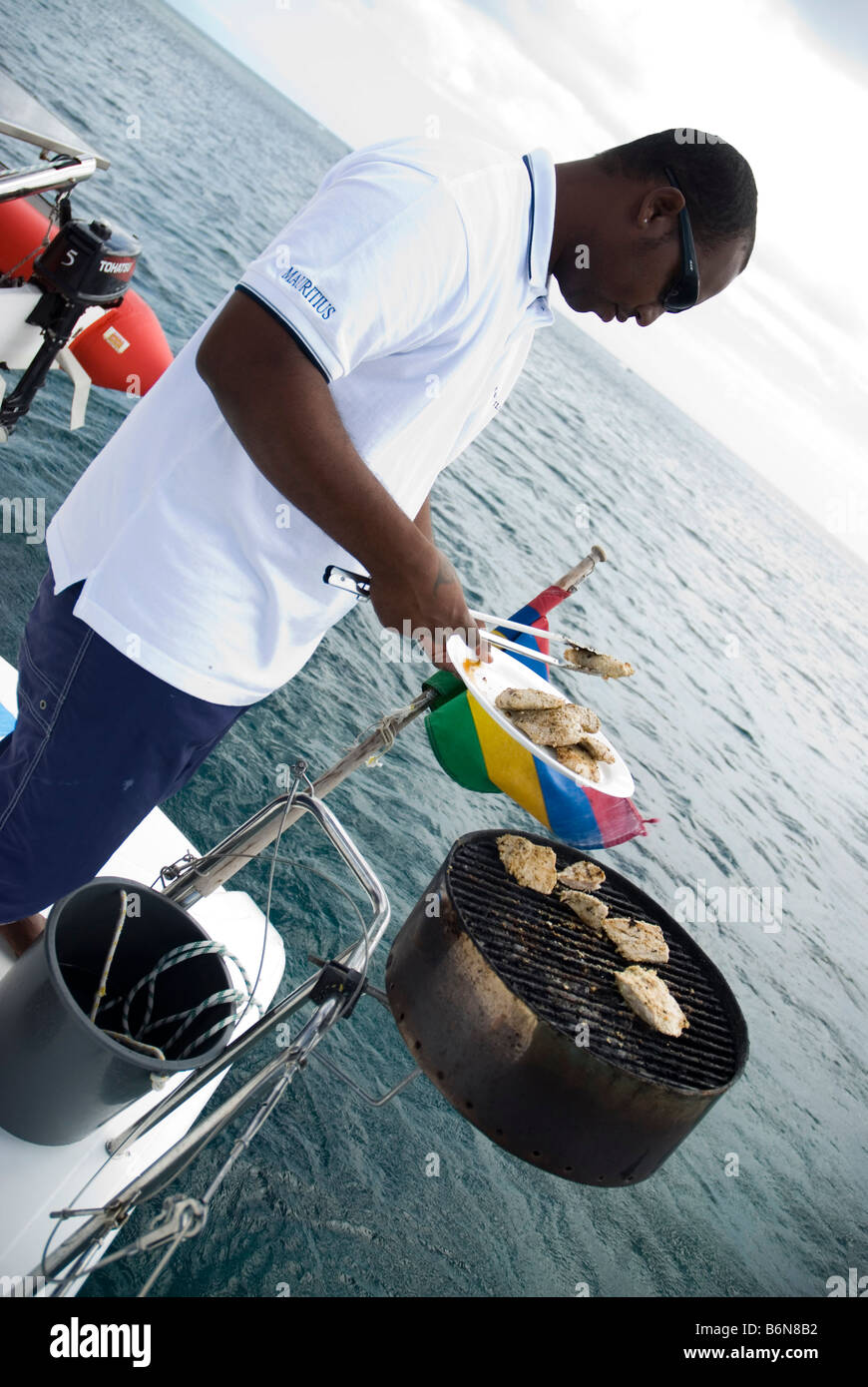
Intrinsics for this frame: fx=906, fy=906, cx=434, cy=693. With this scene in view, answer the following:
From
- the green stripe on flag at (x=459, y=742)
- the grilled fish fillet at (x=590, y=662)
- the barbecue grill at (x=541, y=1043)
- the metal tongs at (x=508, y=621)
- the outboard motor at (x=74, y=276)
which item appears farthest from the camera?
the outboard motor at (x=74, y=276)

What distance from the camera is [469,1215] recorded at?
15.8ft

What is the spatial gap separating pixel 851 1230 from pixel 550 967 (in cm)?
652

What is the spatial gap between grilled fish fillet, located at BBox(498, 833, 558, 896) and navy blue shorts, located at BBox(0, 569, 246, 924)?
1.06 m

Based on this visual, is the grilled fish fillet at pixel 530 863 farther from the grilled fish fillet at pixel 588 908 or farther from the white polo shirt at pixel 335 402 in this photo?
the white polo shirt at pixel 335 402

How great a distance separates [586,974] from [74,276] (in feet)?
20.4

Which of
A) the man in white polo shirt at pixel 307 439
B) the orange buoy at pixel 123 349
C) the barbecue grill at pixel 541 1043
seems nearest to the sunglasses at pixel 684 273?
the man in white polo shirt at pixel 307 439

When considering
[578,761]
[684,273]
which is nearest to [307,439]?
[684,273]

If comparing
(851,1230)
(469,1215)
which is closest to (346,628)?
(469,1215)

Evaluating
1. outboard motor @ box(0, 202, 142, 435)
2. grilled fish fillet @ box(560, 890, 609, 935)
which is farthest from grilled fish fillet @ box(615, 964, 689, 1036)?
outboard motor @ box(0, 202, 142, 435)

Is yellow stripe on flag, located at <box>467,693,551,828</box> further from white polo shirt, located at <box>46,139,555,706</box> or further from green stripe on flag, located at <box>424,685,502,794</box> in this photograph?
white polo shirt, located at <box>46,139,555,706</box>

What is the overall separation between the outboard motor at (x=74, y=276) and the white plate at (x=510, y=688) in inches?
209

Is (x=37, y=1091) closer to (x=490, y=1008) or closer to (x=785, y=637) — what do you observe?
(x=490, y=1008)

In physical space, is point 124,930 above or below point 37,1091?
above

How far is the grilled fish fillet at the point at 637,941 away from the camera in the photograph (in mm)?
2662
